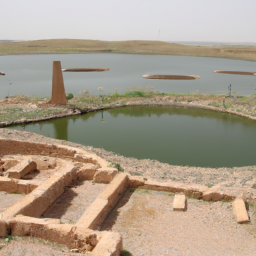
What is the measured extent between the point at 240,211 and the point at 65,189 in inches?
178

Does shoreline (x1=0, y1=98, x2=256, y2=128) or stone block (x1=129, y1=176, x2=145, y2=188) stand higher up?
stone block (x1=129, y1=176, x2=145, y2=188)

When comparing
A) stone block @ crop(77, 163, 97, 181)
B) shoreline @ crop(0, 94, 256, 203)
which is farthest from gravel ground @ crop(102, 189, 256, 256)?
stone block @ crop(77, 163, 97, 181)

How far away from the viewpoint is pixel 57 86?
1049 inches

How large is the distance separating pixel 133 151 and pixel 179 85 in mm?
24709

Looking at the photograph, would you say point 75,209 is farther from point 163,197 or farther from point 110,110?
point 110,110

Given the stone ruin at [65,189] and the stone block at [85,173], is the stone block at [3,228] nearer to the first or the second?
the stone ruin at [65,189]

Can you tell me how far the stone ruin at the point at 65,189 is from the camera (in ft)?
19.1

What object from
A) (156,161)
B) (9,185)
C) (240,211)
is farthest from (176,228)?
(156,161)

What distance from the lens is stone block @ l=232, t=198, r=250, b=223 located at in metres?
7.20

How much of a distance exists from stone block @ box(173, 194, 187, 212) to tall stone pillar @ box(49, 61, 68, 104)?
1987cm

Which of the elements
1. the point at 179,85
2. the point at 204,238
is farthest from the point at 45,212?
the point at 179,85

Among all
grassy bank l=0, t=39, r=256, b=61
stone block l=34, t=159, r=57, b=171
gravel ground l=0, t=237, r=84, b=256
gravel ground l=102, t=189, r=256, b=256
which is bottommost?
stone block l=34, t=159, r=57, b=171

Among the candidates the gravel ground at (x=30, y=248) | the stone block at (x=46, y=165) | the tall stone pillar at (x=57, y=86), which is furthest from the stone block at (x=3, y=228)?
the tall stone pillar at (x=57, y=86)

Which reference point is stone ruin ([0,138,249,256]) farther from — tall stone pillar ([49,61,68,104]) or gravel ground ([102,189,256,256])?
tall stone pillar ([49,61,68,104])
